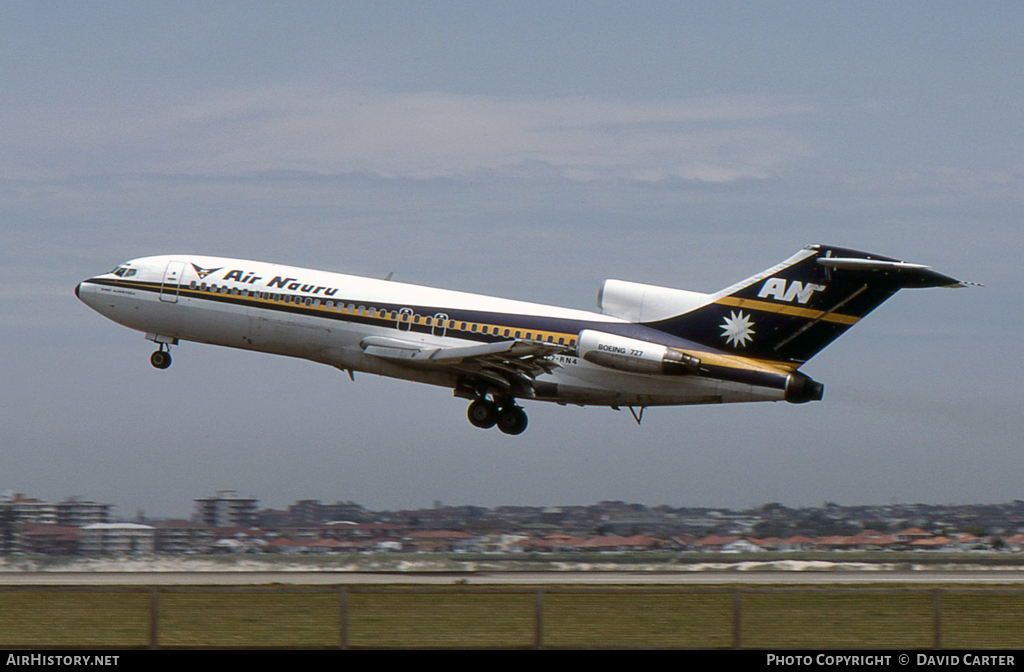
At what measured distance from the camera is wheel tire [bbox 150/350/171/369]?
45.7 m

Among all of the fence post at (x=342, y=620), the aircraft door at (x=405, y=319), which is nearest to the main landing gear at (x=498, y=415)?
the aircraft door at (x=405, y=319)

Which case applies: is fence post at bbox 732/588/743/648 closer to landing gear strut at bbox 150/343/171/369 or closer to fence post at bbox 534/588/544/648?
fence post at bbox 534/588/544/648

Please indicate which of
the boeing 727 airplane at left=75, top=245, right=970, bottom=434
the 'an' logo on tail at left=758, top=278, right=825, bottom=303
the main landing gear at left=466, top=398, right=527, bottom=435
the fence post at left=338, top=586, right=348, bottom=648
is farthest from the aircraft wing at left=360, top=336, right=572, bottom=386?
the fence post at left=338, top=586, right=348, bottom=648

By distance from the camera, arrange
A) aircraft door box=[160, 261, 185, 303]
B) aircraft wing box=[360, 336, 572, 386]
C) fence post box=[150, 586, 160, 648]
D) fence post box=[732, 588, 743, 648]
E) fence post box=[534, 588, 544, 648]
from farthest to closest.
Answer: aircraft door box=[160, 261, 185, 303] → aircraft wing box=[360, 336, 572, 386] → fence post box=[150, 586, 160, 648] → fence post box=[732, 588, 743, 648] → fence post box=[534, 588, 544, 648]

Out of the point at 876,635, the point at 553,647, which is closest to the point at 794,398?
the point at 876,635

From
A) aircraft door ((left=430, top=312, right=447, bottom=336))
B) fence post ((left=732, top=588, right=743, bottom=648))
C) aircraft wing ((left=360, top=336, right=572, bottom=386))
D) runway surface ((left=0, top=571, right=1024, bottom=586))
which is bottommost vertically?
runway surface ((left=0, top=571, right=1024, bottom=586))

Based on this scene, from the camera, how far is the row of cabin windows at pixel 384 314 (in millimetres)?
40125

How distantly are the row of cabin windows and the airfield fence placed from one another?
14188 mm

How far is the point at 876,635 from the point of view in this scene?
2289cm

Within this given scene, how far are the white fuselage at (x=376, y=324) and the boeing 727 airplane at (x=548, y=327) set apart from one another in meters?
0.05

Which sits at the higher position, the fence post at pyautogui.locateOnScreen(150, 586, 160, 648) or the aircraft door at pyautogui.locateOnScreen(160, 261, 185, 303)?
the aircraft door at pyautogui.locateOnScreen(160, 261, 185, 303)

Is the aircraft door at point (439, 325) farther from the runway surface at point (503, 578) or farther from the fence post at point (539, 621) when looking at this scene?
the fence post at point (539, 621)

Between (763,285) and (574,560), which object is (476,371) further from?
(763,285)

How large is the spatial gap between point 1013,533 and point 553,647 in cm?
3258
